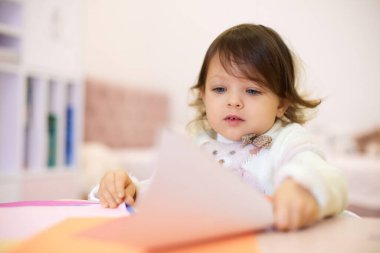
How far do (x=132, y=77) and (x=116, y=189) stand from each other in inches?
112

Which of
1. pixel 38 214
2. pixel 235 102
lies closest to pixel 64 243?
pixel 38 214

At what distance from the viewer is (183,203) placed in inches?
12.4

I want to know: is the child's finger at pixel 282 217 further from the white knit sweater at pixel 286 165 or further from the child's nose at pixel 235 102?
the child's nose at pixel 235 102

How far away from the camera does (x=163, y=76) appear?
291 centimetres

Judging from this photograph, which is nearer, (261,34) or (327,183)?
(327,183)

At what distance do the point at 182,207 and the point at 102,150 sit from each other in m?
2.30

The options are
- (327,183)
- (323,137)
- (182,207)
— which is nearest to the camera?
(182,207)

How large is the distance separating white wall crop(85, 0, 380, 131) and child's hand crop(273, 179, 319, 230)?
327 mm

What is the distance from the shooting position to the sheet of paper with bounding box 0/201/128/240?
0.38m

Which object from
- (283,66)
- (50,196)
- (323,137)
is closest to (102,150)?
(50,196)

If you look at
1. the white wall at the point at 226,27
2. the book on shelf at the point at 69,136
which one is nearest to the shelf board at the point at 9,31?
the book on shelf at the point at 69,136

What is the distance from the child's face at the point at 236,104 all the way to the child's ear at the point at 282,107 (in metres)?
0.05

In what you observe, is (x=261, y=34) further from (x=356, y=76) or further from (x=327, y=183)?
(x=356, y=76)

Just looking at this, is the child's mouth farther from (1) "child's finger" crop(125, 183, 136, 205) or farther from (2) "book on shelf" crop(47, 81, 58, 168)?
(2) "book on shelf" crop(47, 81, 58, 168)
